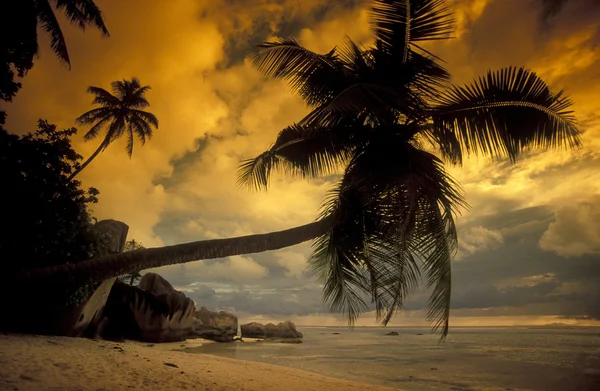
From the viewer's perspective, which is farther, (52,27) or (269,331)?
(269,331)

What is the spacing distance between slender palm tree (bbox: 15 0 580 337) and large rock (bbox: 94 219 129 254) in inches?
240

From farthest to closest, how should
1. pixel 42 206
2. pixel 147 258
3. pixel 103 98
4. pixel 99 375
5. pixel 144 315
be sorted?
pixel 103 98 → pixel 144 315 → pixel 42 206 → pixel 147 258 → pixel 99 375

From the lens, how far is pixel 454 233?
22.4 ft

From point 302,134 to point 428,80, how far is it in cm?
309

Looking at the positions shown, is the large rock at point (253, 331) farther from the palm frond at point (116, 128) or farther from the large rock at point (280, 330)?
the palm frond at point (116, 128)

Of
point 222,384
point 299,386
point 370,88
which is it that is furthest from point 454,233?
point 222,384

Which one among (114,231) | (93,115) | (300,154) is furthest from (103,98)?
(300,154)

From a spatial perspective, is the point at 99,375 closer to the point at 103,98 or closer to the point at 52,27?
the point at 52,27

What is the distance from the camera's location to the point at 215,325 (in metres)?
28.5

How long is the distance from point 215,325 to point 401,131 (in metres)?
28.0

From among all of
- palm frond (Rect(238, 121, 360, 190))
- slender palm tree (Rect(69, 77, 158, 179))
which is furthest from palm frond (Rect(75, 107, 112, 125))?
palm frond (Rect(238, 121, 360, 190))

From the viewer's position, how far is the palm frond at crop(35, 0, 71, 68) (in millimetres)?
11866

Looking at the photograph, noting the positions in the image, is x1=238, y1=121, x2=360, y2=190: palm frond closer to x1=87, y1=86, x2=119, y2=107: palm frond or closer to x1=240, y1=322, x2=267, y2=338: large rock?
x1=87, y1=86, x2=119, y2=107: palm frond

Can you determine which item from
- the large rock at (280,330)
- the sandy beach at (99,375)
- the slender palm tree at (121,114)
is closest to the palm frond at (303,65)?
the sandy beach at (99,375)
